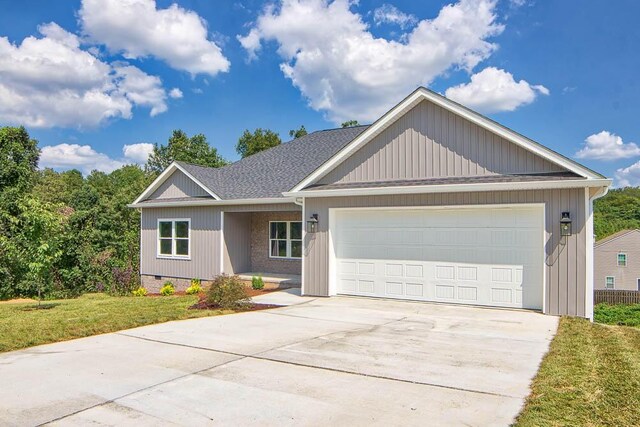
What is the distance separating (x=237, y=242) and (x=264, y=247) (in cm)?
112

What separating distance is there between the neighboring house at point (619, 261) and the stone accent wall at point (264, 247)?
3117cm

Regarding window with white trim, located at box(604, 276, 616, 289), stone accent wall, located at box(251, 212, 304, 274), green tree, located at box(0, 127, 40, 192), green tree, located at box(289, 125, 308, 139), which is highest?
green tree, located at box(289, 125, 308, 139)

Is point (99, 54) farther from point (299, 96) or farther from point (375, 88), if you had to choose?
point (375, 88)

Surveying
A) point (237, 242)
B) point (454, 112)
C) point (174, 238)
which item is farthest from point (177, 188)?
point (454, 112)

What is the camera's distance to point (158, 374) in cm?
564

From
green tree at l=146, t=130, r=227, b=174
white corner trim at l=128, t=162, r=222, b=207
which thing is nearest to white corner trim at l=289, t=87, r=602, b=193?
white corner trim at l=128, t=162, r=222, b=207

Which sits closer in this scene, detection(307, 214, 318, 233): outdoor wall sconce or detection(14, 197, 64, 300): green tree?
detection(14, 197, 64, 300): green tree

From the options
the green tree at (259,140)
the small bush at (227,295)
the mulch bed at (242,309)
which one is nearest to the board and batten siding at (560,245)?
the mulch bed at (242,309)

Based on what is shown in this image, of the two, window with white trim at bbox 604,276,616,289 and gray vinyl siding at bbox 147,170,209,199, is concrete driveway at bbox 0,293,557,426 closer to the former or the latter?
gray vinyl siding at bbox 147,170,209,199

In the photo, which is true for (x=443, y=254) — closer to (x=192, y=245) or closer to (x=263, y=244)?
(x=263, y=244)

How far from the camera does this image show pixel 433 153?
11.4 metres

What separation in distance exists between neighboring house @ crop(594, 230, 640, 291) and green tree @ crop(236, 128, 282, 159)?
2948 cm

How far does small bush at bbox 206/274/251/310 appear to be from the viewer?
1100 centimetres

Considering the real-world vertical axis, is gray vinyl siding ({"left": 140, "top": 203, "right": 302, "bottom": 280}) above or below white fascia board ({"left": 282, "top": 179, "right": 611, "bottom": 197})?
below
